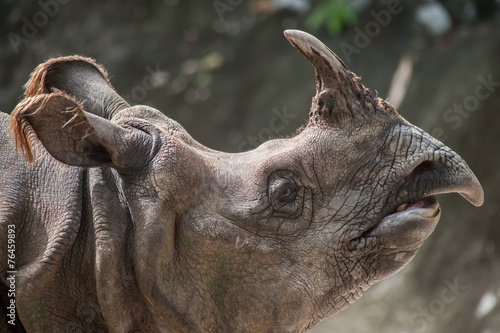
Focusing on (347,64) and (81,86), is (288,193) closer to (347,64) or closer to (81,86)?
(81,86)

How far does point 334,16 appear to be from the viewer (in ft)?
30.7

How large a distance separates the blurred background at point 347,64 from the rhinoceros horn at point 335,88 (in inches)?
170

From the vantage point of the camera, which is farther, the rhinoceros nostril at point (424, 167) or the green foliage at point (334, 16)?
the green foliage at point (334, 16)

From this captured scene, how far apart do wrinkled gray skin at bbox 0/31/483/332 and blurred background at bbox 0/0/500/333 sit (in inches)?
163

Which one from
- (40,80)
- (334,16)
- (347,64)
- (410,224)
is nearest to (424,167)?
(410,224)

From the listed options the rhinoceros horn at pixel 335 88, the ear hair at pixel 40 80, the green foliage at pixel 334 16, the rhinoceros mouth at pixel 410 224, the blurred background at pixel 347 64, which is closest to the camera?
the rhinoceros mouth at pixel 410 224

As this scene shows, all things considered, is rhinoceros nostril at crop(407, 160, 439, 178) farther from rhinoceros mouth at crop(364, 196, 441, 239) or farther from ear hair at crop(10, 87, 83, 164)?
ear hair at crop(10, 87, 83, 164)

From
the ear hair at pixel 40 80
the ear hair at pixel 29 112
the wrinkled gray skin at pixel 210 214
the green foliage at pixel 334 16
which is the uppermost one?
the green foliage at pixel 334 16

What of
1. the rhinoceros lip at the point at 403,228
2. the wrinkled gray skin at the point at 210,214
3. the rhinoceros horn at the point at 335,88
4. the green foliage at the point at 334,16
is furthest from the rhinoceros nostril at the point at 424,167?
the green foliage at the point at 334,16

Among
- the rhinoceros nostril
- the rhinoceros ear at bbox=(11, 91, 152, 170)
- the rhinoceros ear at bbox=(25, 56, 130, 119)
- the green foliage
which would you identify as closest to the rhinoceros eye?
the rhinoceros nostril

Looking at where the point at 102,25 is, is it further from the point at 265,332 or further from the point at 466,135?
the point at 265,332

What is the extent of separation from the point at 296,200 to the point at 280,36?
7.84 meters

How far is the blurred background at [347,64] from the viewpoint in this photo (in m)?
7.36

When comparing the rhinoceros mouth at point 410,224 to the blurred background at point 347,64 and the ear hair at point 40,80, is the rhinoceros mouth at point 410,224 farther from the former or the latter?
the blurred background at point 347,64
